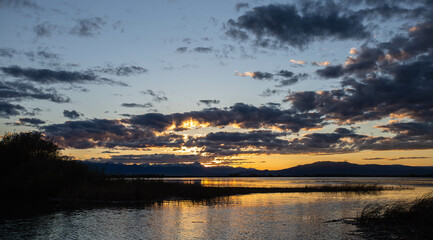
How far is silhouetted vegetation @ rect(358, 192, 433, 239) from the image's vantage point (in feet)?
77.0

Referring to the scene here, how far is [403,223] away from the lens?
27.2 m

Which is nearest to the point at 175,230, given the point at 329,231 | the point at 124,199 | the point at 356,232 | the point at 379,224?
the point at 329,231

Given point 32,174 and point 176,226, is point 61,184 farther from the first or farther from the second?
point 176,226

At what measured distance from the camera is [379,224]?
90.3 ft

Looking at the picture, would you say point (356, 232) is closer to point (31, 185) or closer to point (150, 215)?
point (150, 215)

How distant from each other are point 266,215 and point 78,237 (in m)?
18.4

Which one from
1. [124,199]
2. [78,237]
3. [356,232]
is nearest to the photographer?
[78,237]

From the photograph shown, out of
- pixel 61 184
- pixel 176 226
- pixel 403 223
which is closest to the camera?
pixel 403 223

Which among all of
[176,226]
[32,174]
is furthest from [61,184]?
[176,226]

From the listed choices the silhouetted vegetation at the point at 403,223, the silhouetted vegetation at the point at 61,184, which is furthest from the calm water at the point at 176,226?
the silhouetted vegetation at the point at 61,184

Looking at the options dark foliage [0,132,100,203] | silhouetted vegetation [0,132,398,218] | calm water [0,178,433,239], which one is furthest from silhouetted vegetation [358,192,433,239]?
dark foliage [0,132,100,203]

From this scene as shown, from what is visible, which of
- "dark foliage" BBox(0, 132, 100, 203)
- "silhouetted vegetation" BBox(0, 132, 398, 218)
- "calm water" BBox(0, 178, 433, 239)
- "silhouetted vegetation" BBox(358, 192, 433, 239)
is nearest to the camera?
"silhouetted vegetation" BBox(358, 192, 433, 239)

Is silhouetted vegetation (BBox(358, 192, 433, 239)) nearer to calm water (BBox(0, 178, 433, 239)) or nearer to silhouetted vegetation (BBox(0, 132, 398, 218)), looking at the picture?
calm water (BBox(0, 178, 433, 239))

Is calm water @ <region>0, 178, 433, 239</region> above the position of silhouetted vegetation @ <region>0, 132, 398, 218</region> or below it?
below
